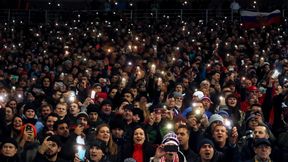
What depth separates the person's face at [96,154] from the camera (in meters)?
6.64

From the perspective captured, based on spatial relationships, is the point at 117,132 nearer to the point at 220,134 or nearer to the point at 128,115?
the point at 128,115

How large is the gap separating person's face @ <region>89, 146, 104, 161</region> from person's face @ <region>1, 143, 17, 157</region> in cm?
96

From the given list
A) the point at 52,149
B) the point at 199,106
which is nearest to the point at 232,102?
the point at 199,106

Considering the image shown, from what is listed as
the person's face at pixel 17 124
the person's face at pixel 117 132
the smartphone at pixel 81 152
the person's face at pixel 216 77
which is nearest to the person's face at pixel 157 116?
the person's face at pixel 117 132

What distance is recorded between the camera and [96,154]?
6.64 metres

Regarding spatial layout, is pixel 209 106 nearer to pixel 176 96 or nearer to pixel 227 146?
pixel 176 96

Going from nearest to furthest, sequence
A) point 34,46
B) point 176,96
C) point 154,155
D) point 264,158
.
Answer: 1. point 264,158
2. point 154,155
3. point 176,96
4. point 34,46

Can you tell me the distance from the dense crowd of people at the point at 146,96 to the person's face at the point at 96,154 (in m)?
0.01

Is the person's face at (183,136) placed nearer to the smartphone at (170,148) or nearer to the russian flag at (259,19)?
the smartphone at (170,148)

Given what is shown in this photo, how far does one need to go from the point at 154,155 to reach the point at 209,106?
287cm

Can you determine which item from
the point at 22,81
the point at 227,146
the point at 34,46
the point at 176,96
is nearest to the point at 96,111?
the point at 176,96

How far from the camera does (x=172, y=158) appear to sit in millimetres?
6379

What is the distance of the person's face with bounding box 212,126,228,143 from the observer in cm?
718

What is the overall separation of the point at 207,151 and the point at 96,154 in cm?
125
